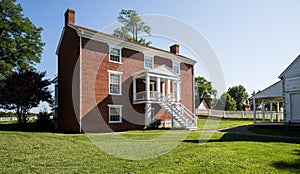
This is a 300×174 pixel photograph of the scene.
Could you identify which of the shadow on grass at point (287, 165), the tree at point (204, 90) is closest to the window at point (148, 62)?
the shadow on grass at point (287, 165)

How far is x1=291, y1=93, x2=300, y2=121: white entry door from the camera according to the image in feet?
50.3

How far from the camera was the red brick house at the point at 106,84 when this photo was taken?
52.4ft

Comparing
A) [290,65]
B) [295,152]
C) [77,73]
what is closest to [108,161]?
[295,152]

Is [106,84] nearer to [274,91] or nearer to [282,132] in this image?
[282,132]

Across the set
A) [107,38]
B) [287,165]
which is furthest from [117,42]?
[287,165]

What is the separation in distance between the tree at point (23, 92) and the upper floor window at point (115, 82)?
4.89 meters

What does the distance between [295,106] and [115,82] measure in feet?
39.9

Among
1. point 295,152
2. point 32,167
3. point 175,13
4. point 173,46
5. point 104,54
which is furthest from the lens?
point 173,46

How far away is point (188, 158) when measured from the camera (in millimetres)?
6617

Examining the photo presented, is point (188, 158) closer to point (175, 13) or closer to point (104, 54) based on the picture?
point (175, 13)

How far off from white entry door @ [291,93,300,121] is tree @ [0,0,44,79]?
2713cm

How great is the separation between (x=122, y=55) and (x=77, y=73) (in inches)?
149

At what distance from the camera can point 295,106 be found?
1553 cm

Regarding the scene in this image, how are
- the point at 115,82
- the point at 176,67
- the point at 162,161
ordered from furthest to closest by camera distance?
the point at 176,67, the point at 115,82, the point at 162,161
